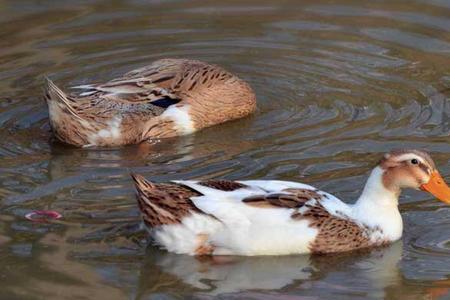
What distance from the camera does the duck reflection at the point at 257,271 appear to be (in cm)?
820

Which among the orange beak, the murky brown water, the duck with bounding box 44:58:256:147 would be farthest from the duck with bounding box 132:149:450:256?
the duck with bounding box 44:58:256:147

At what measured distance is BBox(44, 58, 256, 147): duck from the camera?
10.9 metres

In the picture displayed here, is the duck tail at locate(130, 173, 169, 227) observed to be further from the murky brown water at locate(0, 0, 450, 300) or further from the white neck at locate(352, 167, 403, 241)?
the white neck at locate(352, 167, 403, 241)

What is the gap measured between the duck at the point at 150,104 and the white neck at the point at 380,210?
2834 millimetres

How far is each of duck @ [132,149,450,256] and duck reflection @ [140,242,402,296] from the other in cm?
6

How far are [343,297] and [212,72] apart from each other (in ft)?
14.0

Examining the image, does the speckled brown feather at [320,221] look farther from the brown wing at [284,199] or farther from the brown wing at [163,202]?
the brown wing at [163,202]

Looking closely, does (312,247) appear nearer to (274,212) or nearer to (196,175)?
(274,212)

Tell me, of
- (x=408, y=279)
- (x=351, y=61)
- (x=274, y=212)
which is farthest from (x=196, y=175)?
(x=351, y=61)

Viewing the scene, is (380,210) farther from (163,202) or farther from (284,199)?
(163,202)

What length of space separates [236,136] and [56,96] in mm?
1582

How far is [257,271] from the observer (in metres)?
8.41

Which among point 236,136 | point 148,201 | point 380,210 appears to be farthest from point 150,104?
point 380,210

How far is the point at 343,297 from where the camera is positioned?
7.97 meters
